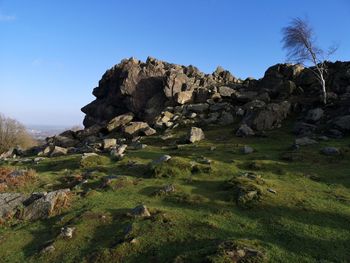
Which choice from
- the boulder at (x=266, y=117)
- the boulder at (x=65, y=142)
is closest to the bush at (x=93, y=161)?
the boulder at (x=266, y=117)

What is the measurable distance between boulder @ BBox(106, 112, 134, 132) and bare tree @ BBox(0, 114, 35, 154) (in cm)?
2834

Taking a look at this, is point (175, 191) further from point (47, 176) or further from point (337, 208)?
point (47, 176)

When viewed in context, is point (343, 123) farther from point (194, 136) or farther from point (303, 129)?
point (194, 136)

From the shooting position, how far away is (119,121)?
71.9 meters

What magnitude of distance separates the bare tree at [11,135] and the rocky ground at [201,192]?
26.1 metres

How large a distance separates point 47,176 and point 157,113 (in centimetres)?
3680

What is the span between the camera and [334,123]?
164 ft

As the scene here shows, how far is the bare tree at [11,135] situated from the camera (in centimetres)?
8838

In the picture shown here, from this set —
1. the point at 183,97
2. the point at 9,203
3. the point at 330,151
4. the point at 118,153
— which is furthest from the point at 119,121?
the point at 9,203

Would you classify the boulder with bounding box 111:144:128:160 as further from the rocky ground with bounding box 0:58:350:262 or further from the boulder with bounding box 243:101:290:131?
the boulder with bounding box 243:101:290:131

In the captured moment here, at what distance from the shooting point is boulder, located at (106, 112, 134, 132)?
7044 centimetres

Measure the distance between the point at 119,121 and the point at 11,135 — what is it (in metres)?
31.9

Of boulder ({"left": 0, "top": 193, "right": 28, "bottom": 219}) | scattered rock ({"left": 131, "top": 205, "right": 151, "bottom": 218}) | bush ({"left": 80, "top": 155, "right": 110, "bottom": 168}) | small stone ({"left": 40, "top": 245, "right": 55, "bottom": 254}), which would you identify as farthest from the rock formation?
small stone ({"left": 40, "top": 245, "right": 55, "bottom": 254})

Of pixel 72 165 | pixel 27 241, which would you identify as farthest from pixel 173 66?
pixel 27 241
